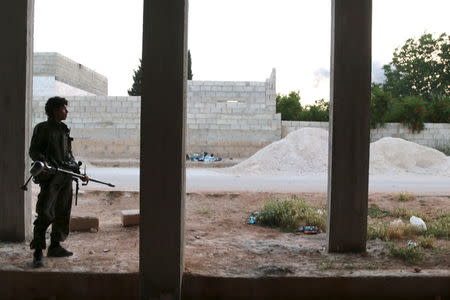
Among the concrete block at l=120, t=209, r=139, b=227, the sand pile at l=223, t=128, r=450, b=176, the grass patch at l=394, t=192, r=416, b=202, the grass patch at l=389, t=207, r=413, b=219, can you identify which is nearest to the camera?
the concrete block at l=120, t=209, r=139, b=227

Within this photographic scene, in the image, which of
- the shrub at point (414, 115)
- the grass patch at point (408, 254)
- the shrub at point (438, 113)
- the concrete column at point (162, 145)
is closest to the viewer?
the concrete column at point (162, 145)

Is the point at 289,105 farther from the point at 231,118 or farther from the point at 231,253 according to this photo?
the point at 231,253

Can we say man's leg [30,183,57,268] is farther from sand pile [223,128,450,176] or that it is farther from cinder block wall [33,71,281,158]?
cinder block wall [33,71,281,158]

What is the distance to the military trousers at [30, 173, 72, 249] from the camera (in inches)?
155

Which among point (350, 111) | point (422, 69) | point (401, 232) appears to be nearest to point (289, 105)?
point (422, 69)

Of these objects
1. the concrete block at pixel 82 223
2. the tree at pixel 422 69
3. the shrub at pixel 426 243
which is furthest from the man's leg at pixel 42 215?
the tree at pixel 422 69

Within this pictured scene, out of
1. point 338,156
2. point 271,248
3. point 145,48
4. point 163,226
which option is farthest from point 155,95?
point 271,248

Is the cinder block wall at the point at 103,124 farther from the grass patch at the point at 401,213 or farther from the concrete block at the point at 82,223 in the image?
the grass patch at the point at 401,213

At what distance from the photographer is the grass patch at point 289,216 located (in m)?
6.32

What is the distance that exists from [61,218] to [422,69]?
37.1 metres

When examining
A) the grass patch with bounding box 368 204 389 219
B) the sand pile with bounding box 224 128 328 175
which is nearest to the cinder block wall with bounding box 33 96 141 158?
the sand pile with bounding box 224 128 328 175

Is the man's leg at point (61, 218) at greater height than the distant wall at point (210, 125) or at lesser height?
lesser

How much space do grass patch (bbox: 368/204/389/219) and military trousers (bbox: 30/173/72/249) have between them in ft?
17.5

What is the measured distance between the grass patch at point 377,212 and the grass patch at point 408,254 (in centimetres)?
275
